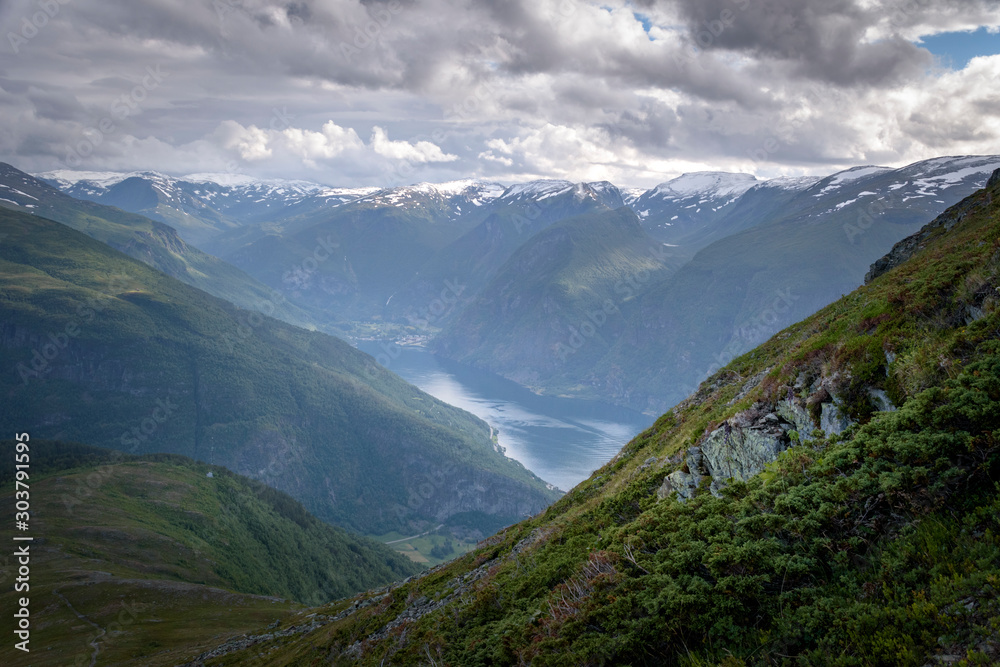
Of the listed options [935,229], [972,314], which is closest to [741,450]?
[972,314]

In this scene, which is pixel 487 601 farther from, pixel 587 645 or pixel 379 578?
pixel 379 578

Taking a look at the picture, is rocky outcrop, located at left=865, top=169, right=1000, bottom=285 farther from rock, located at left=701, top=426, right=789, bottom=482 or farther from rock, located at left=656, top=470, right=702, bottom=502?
rock, located at left=656, top=470, right=702, bottom=502

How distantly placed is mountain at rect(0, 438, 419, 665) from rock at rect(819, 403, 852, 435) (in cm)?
5344

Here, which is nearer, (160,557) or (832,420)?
(832,420)

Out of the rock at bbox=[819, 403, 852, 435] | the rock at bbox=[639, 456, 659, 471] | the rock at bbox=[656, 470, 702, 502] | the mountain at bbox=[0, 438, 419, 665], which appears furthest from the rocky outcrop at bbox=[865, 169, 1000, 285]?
the mountain at bbox=[0, 438, 419, 665]

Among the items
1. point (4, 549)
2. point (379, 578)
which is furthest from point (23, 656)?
point (379, 578)

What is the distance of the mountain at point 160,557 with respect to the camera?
5979cm

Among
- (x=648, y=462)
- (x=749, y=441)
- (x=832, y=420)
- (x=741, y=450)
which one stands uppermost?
(x=832, y=420)

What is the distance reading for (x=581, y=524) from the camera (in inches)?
822

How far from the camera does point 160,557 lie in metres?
94.7

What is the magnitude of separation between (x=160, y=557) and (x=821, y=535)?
115735 mm

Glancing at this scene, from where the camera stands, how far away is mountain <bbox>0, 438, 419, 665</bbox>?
5979cm

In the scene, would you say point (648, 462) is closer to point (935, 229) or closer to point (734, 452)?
point (734, 452)

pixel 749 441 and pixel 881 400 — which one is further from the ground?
pixel 881 400
